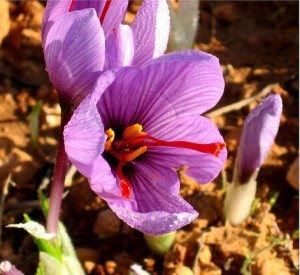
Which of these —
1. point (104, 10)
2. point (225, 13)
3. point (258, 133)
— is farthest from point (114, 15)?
point (225, 13)

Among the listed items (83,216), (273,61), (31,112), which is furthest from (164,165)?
(273,61)

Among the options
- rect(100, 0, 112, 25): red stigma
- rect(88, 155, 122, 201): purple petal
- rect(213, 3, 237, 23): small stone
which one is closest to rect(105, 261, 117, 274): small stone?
rect(88, 155, 122, 201): purple petal

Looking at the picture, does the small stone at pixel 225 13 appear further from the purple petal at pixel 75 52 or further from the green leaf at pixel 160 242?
the purple petal at pixel 75 52

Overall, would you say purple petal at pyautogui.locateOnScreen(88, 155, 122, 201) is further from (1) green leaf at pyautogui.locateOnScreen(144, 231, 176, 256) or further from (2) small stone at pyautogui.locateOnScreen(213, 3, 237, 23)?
(2) small stone at pyautogui.locateOnScreen(213, 3, 237, 23)

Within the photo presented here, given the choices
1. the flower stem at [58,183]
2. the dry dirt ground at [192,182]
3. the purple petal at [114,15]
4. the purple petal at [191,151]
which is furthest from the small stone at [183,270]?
the purple petal at [114,15]

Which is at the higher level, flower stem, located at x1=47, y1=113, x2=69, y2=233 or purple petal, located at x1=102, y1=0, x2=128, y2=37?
purple petal, located at x1=102, y1=0, x2=128, y2=37

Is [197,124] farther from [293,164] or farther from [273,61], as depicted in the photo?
[273,61]
